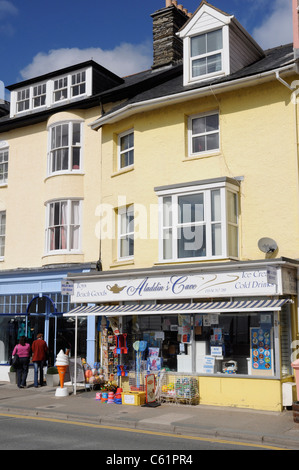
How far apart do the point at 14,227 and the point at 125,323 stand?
7.82 metres

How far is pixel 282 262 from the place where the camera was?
12.9 metres

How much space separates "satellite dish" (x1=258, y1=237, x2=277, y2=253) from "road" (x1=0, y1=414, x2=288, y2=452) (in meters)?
5.74

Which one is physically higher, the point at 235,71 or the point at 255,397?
the point at 235,71

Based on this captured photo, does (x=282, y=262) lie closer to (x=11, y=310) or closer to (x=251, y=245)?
(x=251, y=245)

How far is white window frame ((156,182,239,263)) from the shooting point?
14711 millimetres

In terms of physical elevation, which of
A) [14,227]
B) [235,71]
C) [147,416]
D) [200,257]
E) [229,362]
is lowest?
[147,416]

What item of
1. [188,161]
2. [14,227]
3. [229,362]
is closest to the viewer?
[229,362]

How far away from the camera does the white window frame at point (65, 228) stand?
781 inches

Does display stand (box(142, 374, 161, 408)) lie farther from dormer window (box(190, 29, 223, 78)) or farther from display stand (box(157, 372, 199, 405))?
dormer window (box(190, 29, 223, 78))

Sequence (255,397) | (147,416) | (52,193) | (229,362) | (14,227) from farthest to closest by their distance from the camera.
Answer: (14,227) < (52,193) < (229,362) < (255,397) < (147,416)

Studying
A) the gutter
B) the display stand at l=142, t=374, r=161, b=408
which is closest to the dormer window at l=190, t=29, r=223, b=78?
the gutter

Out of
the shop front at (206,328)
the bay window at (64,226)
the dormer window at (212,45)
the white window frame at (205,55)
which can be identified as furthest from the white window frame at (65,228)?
the dormer window at (212,45)

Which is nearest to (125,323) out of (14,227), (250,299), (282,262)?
(250,299)

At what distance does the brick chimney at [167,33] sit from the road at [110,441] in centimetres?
1537
